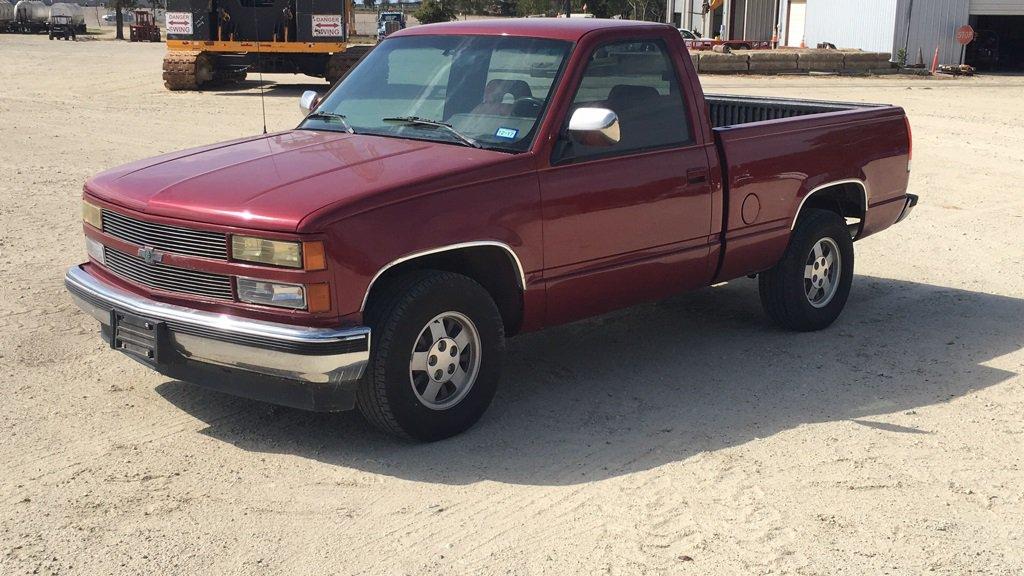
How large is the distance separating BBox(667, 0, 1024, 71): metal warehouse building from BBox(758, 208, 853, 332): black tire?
2756 cm

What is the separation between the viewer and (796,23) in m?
39.2

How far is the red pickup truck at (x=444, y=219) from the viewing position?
15.1 feet

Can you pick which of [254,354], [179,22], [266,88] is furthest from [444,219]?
[266,88]

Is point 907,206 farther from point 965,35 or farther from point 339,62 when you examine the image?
point 965,35

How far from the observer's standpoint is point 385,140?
5.55 meters

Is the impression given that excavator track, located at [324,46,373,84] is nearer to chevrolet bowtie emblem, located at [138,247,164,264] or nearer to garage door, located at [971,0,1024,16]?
garage door, located at [971,0,1024,16]

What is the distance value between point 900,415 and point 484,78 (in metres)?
2.65

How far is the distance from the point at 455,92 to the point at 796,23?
118 ft

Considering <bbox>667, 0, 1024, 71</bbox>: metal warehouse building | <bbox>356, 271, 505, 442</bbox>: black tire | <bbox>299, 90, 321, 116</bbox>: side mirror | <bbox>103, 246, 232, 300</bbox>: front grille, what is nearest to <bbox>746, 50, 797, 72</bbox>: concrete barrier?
<bbox>667, 0, 1024, 71</bbox>: metal warehouse building

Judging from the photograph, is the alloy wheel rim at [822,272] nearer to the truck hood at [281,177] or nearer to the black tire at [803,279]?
the black tire at [803,279]

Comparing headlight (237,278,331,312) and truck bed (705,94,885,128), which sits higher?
truck bed (705,94,885,128)

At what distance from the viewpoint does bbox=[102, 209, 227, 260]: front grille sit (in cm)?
466

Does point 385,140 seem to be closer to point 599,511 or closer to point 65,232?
point 599,511

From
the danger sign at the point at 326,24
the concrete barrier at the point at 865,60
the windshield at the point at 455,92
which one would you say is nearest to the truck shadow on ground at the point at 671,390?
the windshield at the point at 455,92
